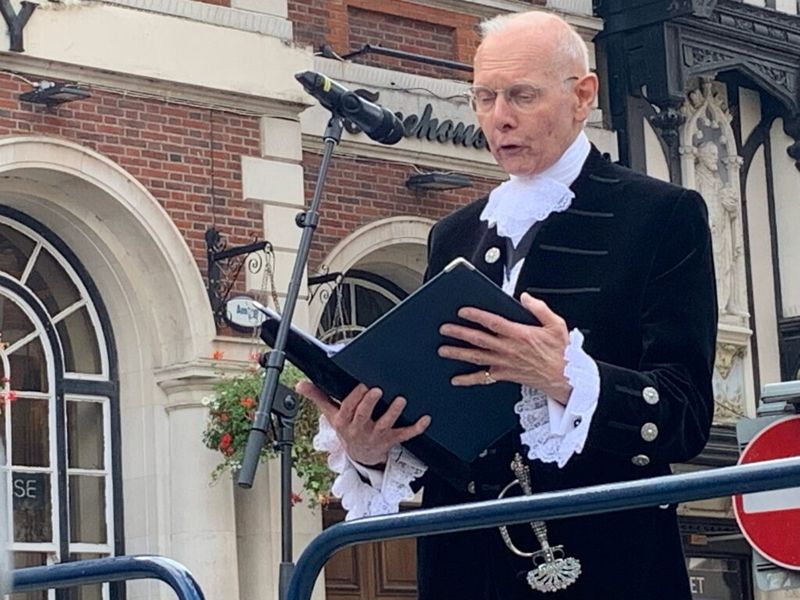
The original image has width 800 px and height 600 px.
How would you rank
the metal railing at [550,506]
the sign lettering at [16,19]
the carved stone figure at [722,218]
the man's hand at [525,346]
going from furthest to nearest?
the carved stone figure at [722,218] → the sign lettering at [16,19] → the man's hand at [525,346] → the metal railing at [550,506]

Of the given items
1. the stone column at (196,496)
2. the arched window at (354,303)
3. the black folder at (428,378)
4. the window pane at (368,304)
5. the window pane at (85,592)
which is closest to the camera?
the black folder at (428,378)

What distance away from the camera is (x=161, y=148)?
12508mm

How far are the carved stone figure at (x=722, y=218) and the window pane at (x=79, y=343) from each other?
537 cm

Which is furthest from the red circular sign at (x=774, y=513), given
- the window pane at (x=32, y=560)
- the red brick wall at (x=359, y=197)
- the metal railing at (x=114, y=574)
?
the red brick wall at (x=359, y=197)

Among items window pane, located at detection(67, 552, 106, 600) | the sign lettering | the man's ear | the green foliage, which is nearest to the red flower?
the green foliage

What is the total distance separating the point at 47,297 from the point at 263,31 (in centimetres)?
215

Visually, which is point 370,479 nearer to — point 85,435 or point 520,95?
point 520,95

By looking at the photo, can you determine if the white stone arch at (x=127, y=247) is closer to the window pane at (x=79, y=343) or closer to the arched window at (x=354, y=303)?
the window pane at (x=79, y=343)

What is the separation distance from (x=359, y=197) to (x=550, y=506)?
34.8 feet

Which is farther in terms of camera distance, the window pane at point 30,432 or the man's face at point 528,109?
the window pane at point 30,432

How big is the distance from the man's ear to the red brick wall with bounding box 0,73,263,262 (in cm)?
835

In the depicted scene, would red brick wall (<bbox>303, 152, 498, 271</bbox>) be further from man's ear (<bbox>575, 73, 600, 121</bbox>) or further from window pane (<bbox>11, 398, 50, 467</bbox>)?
man's ear (<bbox>575, 73, 600, 121</bbox>)

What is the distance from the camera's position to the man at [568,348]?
350cm

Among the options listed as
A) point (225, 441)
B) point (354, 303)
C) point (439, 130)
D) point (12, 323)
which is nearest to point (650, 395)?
point (225, 441)
